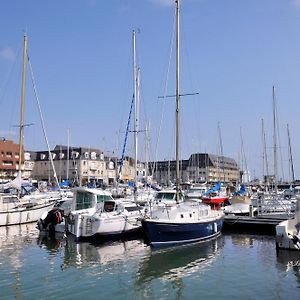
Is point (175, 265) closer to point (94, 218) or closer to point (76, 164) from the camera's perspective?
point (94, 218)

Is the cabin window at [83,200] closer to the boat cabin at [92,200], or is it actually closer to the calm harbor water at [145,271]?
the boat cabin at [92,200]

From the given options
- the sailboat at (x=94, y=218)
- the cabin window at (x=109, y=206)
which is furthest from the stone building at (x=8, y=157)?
the cabin window at (x=109, y=206)

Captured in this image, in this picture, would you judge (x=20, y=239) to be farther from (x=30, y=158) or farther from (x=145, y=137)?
(x=30, y=158)

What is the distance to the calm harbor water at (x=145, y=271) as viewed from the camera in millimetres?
17216

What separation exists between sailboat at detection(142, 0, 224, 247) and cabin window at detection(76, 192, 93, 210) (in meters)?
7.18

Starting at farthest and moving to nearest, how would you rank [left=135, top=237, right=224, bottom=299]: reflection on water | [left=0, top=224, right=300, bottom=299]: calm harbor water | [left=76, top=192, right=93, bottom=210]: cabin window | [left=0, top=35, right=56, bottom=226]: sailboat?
[left=0, top=35, right=56, bottom=226]: sailboat, [left=76, top=192, right=93, bottom=210]: cabin window, [left=135, top=237, right=224, bottom=299]: reflection on water, [left=0, top=224, right=300, bottom=299]: calm harbor water

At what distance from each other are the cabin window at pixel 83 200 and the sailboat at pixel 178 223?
7.18 metres

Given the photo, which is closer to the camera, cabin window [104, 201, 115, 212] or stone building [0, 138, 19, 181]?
cabin window [104, 201, 115, 212]

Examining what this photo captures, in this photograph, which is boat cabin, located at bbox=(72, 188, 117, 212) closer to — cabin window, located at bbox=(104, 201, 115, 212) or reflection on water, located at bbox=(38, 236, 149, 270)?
cabin window, located at bbox=(104, 201, 115, 212)

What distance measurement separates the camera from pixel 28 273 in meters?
20.3

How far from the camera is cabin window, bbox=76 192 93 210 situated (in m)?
33.8

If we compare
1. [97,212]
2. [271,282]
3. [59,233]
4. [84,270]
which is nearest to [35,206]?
[59,233]

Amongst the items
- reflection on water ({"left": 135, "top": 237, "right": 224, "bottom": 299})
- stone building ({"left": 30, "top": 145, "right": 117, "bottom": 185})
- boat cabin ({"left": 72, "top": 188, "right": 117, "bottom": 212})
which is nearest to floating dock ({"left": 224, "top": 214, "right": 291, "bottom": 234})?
reflection on water ({"left": 135, "top": 237, "right": 224, "bottom": 299})

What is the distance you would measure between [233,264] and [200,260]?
6.05 feet
